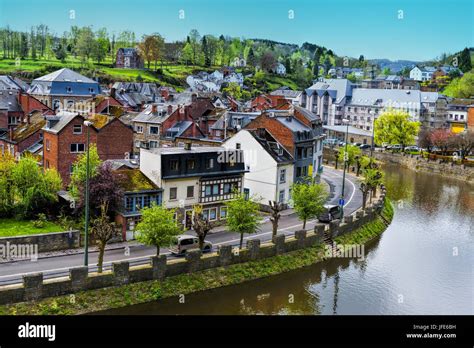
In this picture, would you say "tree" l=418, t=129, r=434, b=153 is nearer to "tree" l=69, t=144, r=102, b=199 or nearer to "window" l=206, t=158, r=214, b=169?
"window" l=206, t=158, r=214, b=169

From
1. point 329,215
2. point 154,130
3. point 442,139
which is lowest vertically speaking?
point 329,215

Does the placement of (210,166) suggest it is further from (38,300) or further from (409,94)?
(409,94)

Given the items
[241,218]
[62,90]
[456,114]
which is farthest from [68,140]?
[456,114]

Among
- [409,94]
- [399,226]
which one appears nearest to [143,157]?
[399,226]

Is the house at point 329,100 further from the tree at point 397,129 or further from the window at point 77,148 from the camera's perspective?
the window at point 77,148

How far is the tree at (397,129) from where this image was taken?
9662cm

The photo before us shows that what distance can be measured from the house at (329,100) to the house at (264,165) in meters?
77.0

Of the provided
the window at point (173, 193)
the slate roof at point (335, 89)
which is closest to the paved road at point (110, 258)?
the window at point (173, 193)

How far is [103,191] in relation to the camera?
35.7 meters

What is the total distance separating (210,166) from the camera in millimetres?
42688

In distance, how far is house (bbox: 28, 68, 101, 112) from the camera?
280 ft

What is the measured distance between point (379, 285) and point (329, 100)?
94.7 meters

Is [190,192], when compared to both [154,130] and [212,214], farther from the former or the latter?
[154,130]

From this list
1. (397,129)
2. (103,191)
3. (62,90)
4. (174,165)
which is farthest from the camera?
(397,129)
